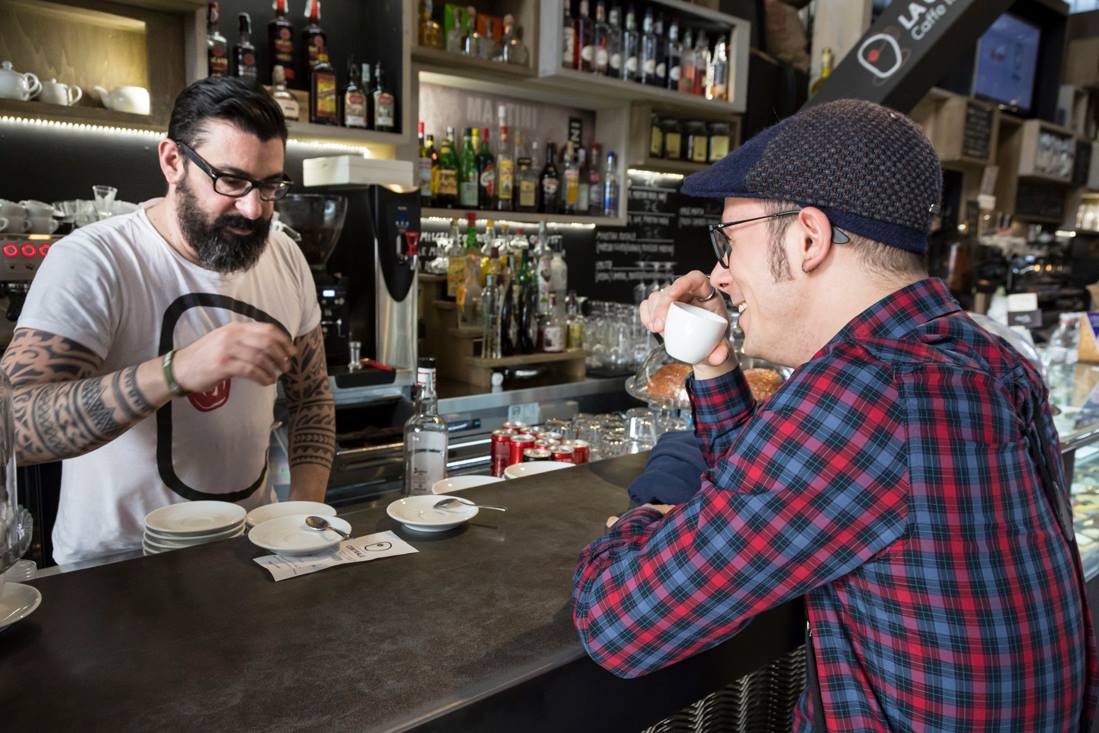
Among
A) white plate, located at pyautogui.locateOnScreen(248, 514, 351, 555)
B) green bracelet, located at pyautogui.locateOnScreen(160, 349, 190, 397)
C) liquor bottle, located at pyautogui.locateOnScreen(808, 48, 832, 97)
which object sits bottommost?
white plate, located at pyautogui.locateOnScreen(248, 514, 351, 555)

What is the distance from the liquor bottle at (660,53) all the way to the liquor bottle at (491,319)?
160cm

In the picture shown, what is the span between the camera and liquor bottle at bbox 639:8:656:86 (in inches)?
170

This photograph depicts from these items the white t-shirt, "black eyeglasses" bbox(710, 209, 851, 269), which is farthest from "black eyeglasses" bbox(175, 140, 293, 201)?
"black eyeglasses" bbox(710, 209, 851, 269)

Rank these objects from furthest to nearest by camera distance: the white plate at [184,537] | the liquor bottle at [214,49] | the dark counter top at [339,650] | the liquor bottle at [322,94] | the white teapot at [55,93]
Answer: the liquor bottle at [322,94] → the liquor bottle at [214,49] → the white teapot at [55,93] → the white plate at [184,537] → the dark counter top at [339,650]

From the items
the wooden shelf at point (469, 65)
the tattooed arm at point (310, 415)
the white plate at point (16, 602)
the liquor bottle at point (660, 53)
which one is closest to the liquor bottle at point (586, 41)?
the wooden shelf at point (469, 65)

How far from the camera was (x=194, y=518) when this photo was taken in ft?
4.58

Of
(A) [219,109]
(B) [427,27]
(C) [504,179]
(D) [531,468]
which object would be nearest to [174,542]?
(D) [531,468]

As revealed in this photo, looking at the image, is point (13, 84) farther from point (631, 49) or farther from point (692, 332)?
point (631, 49)

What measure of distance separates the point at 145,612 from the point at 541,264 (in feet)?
10.3

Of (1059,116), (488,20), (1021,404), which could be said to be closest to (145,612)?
(1021,404)

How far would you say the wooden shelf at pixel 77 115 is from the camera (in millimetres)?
2666

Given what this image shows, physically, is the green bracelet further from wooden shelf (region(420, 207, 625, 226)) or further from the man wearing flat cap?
wooden shelf (region(420, 207, 625, 226))

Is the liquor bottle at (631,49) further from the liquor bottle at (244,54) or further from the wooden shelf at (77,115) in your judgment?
the wooden shelf at (77,115)

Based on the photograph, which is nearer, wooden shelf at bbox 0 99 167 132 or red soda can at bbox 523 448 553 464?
red soda can at bbox 523 448 553 464
